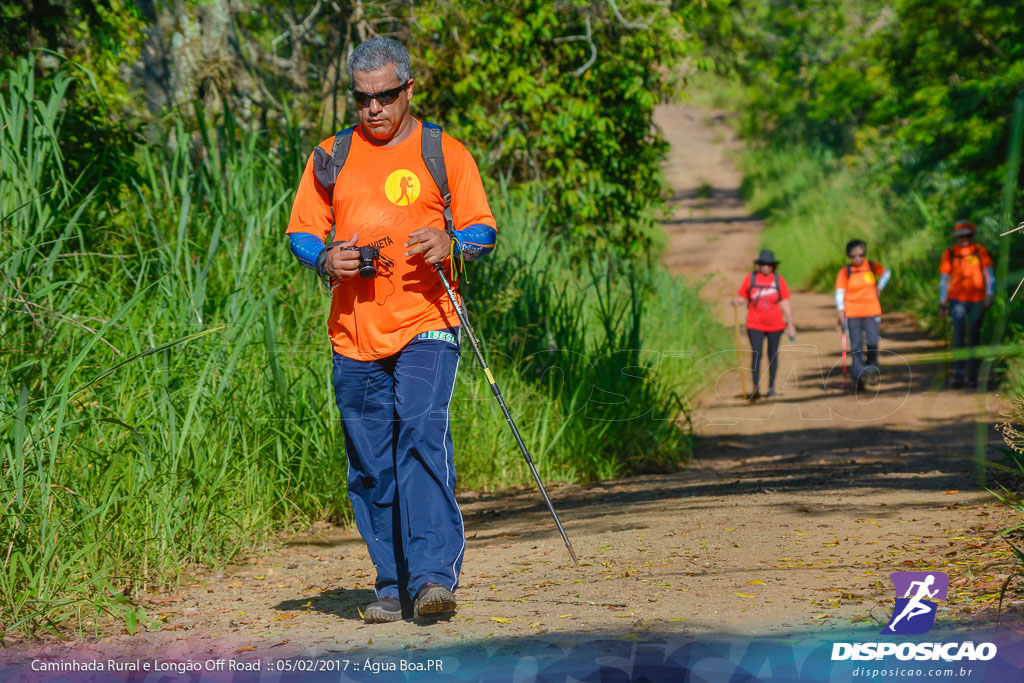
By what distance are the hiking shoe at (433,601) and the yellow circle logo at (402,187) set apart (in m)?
1.31

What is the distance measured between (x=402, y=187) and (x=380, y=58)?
46 centimetres

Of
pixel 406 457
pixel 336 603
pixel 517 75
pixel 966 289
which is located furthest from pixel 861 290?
pixel 406 457

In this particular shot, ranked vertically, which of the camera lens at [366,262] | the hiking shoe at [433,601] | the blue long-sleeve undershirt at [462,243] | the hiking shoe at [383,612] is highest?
the blue long-sleeve undershirt at [462,243]

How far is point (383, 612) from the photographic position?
3.98 meters

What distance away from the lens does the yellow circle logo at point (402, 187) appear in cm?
392

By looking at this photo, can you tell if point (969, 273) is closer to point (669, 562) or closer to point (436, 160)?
point (669, 562)

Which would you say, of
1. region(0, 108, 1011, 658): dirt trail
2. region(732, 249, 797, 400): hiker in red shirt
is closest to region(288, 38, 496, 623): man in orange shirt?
region(0, 108, 1011, 658): dirt trail

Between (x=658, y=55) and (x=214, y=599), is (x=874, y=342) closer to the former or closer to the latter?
(x=658, y=55)

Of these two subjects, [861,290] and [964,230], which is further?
[861,290]

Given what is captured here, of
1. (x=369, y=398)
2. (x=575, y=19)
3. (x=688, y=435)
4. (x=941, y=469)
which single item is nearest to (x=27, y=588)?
(x=369, y=398)

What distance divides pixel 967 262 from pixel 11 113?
8.77 metres

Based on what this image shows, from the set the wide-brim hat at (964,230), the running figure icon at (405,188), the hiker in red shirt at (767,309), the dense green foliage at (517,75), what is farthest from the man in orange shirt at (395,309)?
the wide-brim hat at (964,230)

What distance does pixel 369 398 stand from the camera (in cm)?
396

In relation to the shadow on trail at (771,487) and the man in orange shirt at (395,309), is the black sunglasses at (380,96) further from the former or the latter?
the shadow on trail at (771,487)
